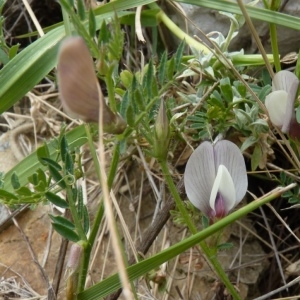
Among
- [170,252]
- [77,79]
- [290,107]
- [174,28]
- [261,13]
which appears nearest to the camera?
[77,79]

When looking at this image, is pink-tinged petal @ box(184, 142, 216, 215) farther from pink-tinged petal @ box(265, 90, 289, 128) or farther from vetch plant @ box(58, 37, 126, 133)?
vetch plant @ box(58, 37, 126, 133)

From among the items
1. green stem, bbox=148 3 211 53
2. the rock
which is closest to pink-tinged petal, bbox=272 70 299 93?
green stem, bbox=148 3 211 53

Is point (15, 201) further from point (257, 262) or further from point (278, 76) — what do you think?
point (257, 262)

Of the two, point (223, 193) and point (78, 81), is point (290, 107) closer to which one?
point (223, 193)

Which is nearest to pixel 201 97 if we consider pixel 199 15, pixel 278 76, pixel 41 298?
pixel 278 76

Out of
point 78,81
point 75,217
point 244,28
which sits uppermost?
point 78,81

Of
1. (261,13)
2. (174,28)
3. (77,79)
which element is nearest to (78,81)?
(77,79)

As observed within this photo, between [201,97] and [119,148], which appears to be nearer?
[119,148]
